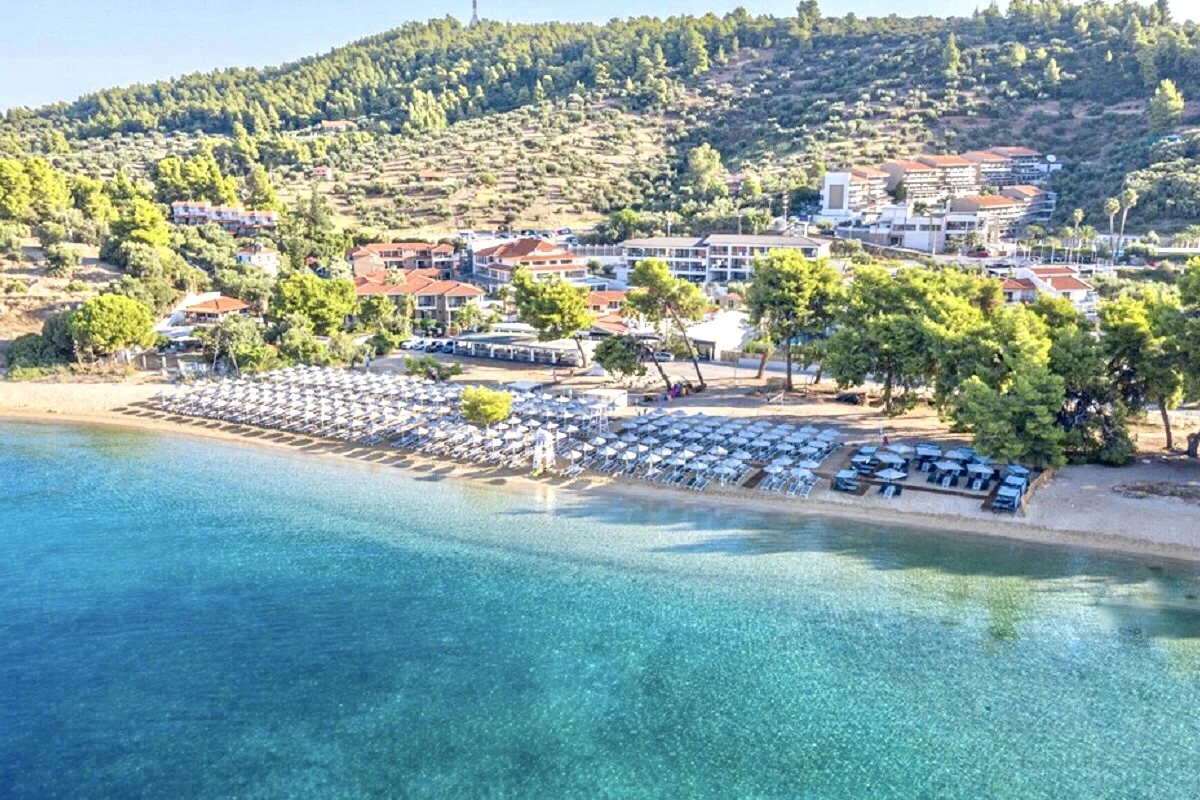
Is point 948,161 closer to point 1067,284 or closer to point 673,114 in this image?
point 1067,284

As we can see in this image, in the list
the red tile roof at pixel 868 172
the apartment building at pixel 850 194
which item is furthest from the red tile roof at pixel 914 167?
the apartment building at pixel 850 194

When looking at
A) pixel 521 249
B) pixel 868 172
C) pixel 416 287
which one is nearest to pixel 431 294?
pixel 416 287

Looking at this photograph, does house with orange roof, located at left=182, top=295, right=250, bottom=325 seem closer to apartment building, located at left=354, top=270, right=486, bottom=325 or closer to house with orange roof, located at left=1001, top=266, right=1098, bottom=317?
apartment building, located at left=354, top=270, right=486, bottom=325

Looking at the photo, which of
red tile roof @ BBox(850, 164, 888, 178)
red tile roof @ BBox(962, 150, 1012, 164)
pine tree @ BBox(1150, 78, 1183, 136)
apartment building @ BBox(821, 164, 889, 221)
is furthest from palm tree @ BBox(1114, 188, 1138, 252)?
pine tree @ BBox(1150, 78, 1183, 136)

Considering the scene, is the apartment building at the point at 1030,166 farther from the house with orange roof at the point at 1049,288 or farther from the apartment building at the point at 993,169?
the house with orange roof at the point at 1049,288

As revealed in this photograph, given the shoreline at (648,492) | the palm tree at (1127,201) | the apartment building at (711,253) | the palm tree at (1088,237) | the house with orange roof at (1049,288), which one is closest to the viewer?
the shoreline at (648,492)

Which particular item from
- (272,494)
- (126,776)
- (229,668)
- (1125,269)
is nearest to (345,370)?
(272,494)
